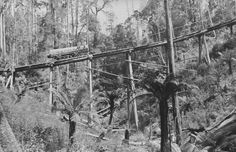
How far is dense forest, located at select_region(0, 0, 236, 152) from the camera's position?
1010 cm

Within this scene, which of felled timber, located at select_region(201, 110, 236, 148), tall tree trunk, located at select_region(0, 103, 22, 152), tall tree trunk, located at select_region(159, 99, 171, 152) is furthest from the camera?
tall tree trunk, located at select_region(159, 99, 171, 152)

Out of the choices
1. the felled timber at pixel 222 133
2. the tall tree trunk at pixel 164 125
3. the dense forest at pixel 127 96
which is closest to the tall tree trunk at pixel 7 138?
the dense forest at pixel 127 96

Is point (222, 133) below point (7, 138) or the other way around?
below

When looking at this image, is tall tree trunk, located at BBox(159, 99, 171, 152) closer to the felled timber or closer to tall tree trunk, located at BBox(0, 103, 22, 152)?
the felled timber

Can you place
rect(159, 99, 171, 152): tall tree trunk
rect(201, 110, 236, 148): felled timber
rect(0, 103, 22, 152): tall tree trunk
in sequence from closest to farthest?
rect(0, 103, 22, 152): tall tree trunk, rect(201, 110, 236, 148): felled timber, rect(159, 99, 171, 152): tall tree trunk

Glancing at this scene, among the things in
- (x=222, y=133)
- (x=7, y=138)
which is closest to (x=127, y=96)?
(x=222, y=133)

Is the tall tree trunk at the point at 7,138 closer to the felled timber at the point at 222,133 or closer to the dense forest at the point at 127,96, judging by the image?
the dense forest at the point at 127,96

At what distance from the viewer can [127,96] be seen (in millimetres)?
16531

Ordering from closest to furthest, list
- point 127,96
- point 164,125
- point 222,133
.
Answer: point 222,133 → point 164,125 → point 127,96

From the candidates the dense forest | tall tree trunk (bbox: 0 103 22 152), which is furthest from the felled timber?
tall tree trunk (bbox: 0 103 22 152)

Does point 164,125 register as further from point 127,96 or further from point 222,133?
point 127,96

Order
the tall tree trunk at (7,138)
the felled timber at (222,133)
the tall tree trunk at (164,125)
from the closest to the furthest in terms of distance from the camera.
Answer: the tall tree trunk at (7,138) → the felled timber at (222,133) → the tall tree trunk at (164,125)

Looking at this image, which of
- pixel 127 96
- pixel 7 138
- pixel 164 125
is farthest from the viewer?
pixel 127 96

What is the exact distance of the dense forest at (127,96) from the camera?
10102 mm
